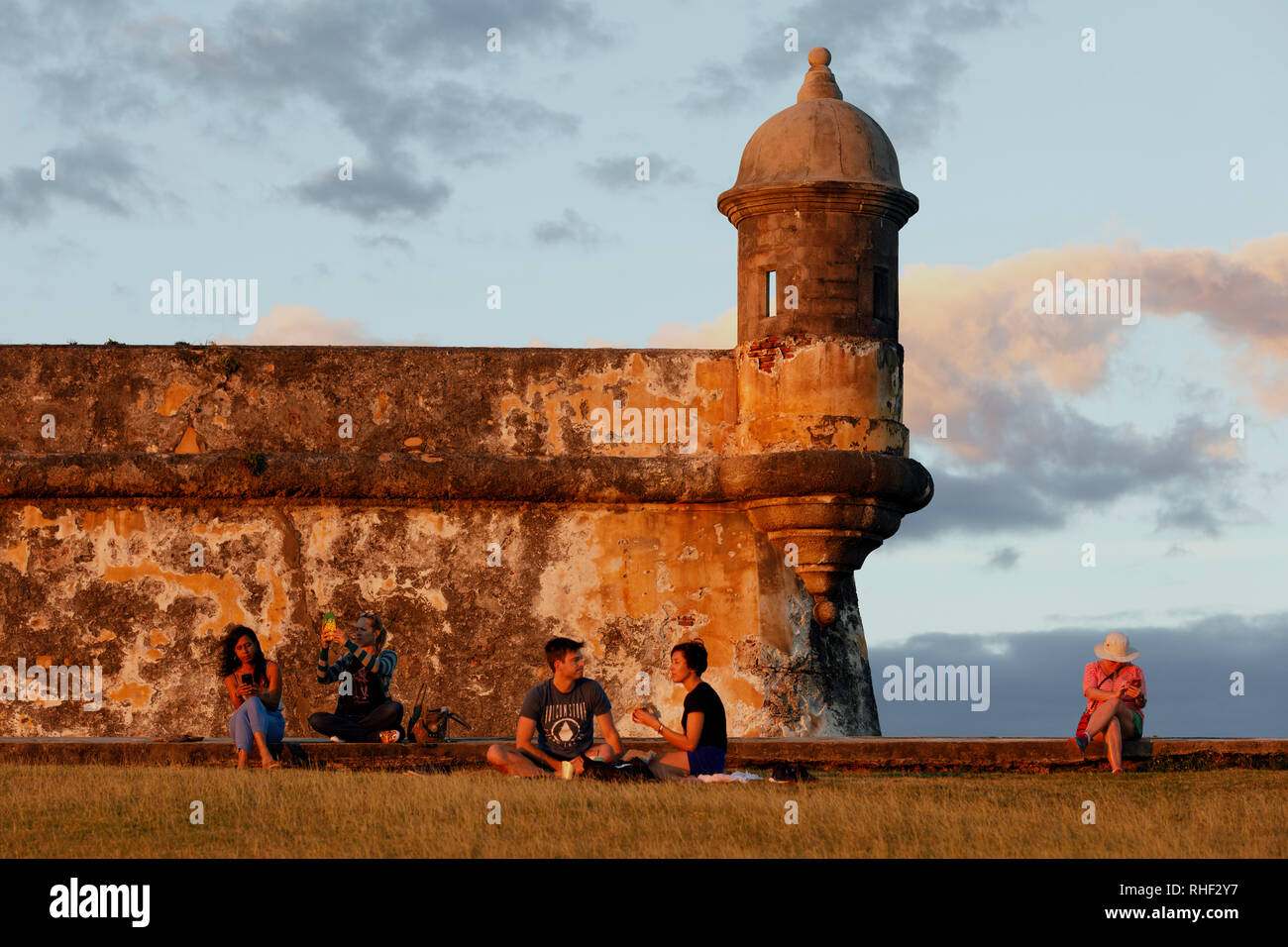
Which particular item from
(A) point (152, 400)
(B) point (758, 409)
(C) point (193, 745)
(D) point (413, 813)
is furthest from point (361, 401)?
(D) point (413, 813)

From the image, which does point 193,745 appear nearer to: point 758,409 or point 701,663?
point 701,663

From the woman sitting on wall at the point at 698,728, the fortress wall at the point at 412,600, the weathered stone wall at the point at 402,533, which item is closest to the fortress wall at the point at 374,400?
the weathered stone wall at the point at 402,533

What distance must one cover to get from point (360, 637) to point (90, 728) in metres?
4.73

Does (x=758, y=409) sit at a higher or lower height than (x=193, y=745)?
higher

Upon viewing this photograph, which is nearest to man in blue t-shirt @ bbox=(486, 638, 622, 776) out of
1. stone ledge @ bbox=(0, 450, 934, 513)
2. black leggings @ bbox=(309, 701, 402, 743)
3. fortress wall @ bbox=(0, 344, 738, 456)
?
black leggings @ bbox=(309, 701, 402, 743)

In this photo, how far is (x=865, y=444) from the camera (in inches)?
682

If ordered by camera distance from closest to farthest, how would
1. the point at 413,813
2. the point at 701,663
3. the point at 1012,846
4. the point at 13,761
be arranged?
the point at 1012,846 < the point at 413,813 < the point at 701,663 < the point at 13,761

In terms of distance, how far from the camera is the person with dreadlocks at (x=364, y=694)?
13750 millimetres

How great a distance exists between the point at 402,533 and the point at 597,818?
836 centimetres

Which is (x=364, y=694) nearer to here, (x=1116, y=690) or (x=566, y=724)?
(x=566, y=724)

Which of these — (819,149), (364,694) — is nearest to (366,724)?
(364,694)

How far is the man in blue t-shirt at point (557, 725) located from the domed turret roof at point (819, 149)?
270 inches

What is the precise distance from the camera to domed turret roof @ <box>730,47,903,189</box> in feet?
57.5

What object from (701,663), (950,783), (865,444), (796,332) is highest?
(796,332)
